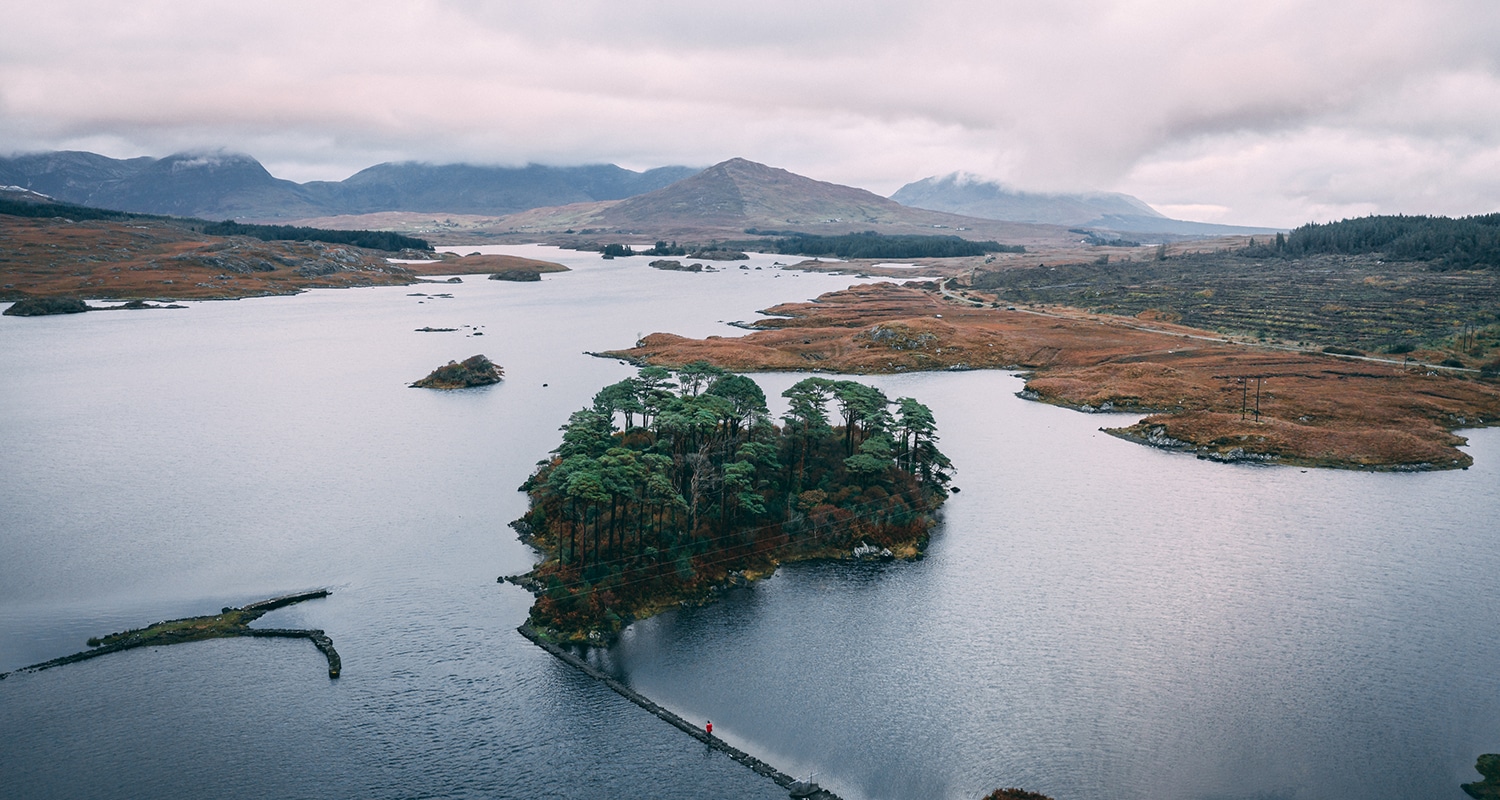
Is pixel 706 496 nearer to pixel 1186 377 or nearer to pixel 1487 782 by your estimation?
pixel 1487 782

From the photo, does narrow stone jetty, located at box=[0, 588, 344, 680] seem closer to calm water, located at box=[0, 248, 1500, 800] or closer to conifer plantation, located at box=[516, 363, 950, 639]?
calm water, located at box=[0, 248, 1500, 800]

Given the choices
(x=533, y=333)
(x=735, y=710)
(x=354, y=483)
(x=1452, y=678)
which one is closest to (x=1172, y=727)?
(x=1452, y=678)

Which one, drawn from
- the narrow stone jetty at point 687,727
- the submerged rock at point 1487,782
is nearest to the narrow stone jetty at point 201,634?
the narrow stone jetty at point 687,727

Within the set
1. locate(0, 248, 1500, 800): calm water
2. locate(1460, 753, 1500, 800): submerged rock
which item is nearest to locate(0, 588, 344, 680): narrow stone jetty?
locate(0, 248, 1500, 800): calm water

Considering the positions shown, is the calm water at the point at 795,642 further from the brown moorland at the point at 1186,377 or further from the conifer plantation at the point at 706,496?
the brown moorland at the point at 1186,377

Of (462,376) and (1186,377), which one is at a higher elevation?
(1186,377)

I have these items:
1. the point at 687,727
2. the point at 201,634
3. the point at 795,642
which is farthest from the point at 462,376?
the point at 687,727

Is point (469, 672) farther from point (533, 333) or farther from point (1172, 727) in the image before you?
point (533, 333)
